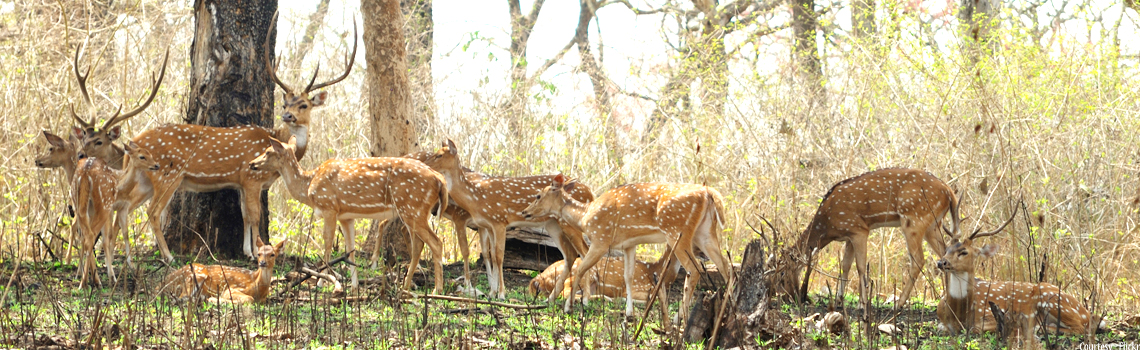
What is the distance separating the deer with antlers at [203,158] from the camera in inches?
315

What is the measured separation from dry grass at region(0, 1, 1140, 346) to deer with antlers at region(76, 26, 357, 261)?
67 cm

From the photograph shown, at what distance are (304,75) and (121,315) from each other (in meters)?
8.75

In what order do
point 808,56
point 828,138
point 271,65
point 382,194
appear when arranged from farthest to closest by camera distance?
point 808,56, point 828,138, point 271,65, point 382,194

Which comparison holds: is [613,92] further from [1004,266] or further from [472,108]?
[1004,266]

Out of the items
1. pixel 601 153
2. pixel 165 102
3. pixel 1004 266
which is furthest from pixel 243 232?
pixel 1004 266

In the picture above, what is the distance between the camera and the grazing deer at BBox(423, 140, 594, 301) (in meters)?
7.69

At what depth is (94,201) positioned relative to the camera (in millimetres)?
7004

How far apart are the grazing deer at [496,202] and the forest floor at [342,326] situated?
0.72 meters

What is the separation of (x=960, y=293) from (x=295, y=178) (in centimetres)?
506

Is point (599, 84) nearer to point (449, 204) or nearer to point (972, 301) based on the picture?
point (449, 204)

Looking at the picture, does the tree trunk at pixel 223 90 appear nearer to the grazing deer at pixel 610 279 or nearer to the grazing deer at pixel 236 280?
the grazing deer at pixel 236 280

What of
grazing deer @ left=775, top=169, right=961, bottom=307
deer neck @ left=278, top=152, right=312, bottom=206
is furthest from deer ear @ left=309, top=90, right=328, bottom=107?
grazing deer @ left=775, top=169, right=961, bottom=307

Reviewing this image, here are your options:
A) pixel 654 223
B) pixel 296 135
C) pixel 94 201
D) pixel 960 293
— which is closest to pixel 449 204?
pixel 296 135


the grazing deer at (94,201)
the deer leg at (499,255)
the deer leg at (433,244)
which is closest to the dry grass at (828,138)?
the grazing deer at (94,201)
